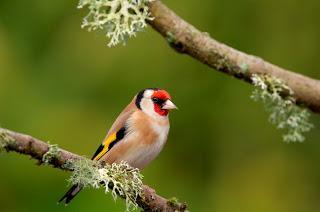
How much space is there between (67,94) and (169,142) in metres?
0.67

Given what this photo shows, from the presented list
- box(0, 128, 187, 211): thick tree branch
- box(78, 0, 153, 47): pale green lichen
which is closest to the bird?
box(78, 0, 153, 47): pale green lichen

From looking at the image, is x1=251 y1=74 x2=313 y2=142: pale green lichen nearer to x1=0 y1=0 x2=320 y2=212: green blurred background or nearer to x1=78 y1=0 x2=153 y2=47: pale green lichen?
x1=78 y1=0 x2=153 y2=47: pale green lichen

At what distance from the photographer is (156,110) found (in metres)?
4.22

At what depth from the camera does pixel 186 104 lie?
18.9ft

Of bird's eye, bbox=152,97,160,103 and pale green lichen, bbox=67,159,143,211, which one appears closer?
pale green lichen, bbox=67,159,143,211

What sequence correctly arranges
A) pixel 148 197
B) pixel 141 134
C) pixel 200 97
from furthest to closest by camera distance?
pixel 200 97 < pixel 141 134 < pixel 148 197

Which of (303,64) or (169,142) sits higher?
(303,64)

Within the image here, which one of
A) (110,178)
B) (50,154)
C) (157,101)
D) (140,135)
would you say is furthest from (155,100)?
(50,154)

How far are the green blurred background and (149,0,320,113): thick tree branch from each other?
2053 millimetres

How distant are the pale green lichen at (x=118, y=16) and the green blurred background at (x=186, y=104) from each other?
A: 231 centimetres

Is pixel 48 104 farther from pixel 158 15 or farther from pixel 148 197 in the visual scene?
pixel 148 197

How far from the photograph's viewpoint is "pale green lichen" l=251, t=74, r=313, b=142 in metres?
3.48

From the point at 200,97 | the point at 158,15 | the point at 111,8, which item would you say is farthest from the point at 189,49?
the point at 200,97

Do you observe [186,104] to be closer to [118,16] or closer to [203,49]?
[203,49]
